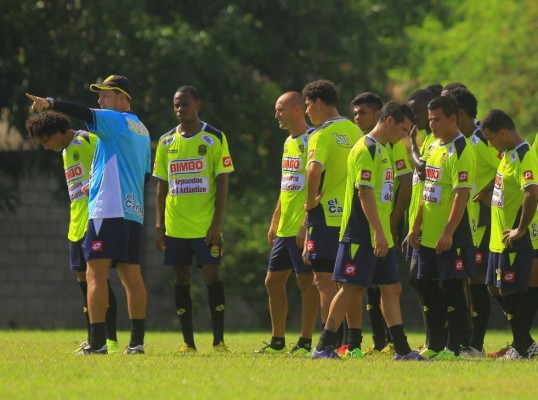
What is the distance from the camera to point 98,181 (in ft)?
39.1

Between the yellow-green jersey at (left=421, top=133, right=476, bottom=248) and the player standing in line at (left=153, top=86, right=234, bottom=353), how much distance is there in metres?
2.08

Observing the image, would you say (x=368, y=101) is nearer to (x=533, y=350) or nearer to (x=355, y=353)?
(x=355, y=353)

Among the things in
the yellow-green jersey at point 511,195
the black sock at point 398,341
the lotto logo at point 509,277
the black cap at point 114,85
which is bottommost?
the black sock at point 398,341

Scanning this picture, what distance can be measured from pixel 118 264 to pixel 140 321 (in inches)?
21.5

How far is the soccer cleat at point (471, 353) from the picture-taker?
12516 millimetres

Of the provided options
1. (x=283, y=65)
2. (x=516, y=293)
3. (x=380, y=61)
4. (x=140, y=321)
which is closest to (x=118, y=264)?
(x=140, y=321)

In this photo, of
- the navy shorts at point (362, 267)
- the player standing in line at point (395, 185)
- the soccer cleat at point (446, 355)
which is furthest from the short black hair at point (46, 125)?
the soccer cleat at point (446, 355)

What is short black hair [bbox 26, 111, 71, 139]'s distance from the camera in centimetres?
1262

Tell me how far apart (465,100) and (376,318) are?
225 centimetres

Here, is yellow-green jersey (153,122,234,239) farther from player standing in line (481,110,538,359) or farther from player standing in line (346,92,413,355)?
player standing in line (481,110,538,359)

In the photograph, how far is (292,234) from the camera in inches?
512

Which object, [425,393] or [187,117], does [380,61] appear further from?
[425,393]

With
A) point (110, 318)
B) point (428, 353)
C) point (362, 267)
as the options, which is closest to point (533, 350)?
point (428, 353)

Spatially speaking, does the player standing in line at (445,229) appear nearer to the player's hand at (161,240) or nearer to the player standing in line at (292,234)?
the player standing in line at (292,234)
